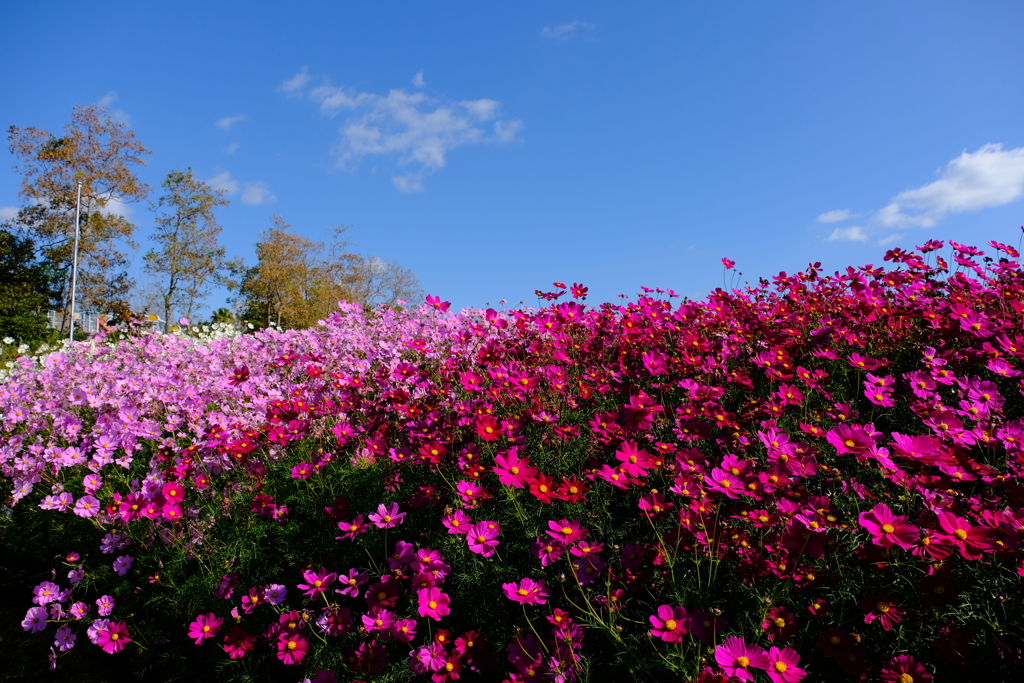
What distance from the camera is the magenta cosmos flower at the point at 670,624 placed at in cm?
154

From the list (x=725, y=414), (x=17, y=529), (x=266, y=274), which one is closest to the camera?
(x=725, y=414)

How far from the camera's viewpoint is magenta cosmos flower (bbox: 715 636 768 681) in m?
1.38

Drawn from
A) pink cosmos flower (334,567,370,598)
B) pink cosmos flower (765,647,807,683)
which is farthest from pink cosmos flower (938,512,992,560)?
pink cosmos flower (334,567,370,598)

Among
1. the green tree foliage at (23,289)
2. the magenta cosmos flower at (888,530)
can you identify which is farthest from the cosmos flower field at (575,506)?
the green tree foliage at (23,289)

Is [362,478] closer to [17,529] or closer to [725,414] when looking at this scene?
[725,414]

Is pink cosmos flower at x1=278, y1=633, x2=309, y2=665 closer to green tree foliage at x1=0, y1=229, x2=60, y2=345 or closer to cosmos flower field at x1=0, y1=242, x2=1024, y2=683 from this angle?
A: cosmos flower field at x1=0, y1=242, x2=1024, y2=683

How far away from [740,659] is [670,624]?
0.20 m

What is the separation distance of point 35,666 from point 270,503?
1.50 m

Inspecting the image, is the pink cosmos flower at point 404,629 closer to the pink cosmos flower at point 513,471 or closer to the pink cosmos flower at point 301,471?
the pink cosmos flower at point 513,471

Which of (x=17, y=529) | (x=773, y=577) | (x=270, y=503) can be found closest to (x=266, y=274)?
(x=17, y=529)

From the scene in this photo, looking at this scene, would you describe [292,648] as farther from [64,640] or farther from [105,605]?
[64,640]

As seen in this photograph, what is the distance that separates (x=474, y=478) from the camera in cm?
221

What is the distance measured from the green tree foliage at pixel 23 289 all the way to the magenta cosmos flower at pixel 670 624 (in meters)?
20.6

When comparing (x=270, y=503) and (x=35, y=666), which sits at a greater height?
(x=270, y=503)
